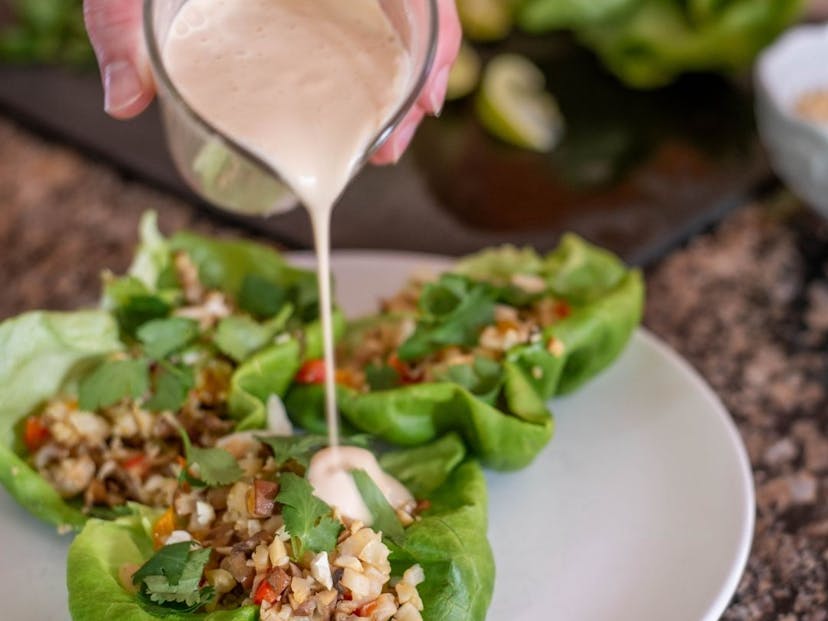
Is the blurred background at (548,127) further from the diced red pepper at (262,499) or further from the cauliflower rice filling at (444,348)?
the diced red pepper at (262,499)

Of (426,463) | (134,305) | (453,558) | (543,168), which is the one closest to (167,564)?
(453,558)

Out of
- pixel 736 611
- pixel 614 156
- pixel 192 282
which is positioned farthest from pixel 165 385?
pixel 614 156

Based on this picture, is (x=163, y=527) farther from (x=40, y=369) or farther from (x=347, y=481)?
(x=40, y=369)

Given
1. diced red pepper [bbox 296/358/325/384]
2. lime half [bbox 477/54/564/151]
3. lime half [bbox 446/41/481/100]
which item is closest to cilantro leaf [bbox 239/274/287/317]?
diced red pepper [bbox 296/358/325/384]

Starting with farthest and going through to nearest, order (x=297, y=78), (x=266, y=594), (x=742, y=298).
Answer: (x=742, y=298), (x=297, y=78), (x=266, y=594)

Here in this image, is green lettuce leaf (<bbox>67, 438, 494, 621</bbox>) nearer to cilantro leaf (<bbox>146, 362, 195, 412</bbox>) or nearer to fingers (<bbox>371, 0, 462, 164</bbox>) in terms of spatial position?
cilantro leaf (<bbox>146, 362, 195, 412</bbox>)

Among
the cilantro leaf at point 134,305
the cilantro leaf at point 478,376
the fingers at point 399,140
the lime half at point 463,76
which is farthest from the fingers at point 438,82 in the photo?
the lime half at point 463,76
